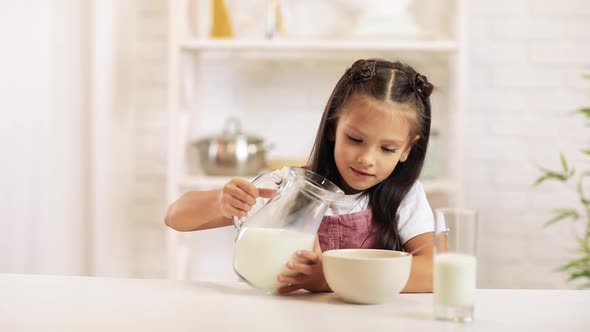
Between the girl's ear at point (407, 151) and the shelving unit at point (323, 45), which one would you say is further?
the shelving unit at point (323, 45)

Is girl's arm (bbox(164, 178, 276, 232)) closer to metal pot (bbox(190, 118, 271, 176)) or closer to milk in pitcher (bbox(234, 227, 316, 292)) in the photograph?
milk in pitcher (bbox(234, 227, 316, 292))

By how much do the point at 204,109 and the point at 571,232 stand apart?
1.50 m

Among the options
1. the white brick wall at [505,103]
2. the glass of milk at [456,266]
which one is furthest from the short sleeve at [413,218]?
the white brick wall at [505,103]

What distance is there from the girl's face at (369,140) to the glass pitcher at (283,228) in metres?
0.24

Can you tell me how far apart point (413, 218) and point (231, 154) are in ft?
4.38

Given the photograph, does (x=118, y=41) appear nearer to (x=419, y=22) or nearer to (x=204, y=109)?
(x=204, y=109)

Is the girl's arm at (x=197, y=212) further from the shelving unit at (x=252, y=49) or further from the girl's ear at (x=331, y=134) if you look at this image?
the shelving unit at (x=252, y=49)

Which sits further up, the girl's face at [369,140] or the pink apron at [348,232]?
the girl's face at [369,140]

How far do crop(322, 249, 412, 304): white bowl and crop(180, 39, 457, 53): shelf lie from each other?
1687 millimetres

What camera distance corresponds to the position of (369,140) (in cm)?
132

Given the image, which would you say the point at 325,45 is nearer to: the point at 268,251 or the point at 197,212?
the point at 197,212

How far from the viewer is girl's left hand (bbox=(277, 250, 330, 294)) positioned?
3.54 ft

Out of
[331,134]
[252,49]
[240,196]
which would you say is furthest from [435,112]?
[240,196]

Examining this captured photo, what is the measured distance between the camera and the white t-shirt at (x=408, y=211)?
144 centimetres
